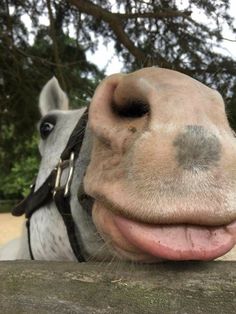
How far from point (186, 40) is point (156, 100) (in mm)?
3383

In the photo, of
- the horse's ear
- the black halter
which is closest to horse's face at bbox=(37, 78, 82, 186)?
the black halter

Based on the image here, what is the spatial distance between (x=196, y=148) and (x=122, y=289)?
33 centimetres

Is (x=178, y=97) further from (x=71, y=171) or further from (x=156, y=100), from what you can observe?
(x=71, y=171)

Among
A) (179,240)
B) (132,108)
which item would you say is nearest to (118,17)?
(132,108)

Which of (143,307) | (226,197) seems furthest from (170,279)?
(226,197)

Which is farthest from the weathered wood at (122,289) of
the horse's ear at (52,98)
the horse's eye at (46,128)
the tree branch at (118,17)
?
the tree branch at (118,17)

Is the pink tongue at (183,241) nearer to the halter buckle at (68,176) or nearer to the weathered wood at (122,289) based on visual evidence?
the weathered wood at (122,289)

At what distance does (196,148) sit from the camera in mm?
1028

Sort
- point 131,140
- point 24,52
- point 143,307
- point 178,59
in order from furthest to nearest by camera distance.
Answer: point 24,52 < point 178,59 < point 131,140 < point 143,307

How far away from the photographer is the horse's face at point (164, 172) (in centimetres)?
98

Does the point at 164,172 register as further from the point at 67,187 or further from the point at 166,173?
the point at 67,187

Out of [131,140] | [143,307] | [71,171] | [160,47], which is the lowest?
[143,307]

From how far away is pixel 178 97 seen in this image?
109cm

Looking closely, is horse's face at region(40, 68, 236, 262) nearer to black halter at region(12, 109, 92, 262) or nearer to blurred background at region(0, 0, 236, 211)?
black halter at region(12, 109, 92, 262)
